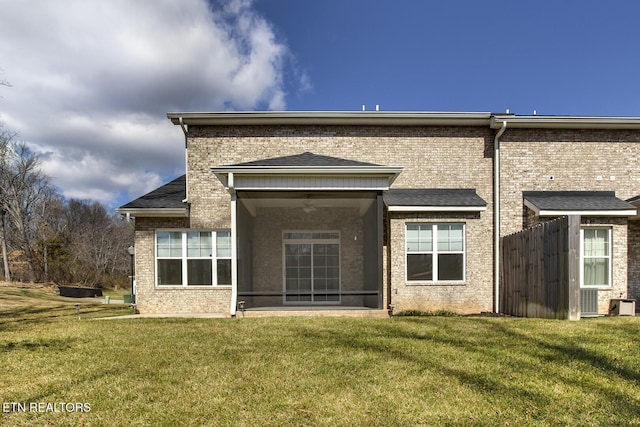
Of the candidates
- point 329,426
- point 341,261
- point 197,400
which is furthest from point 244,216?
point 329,426

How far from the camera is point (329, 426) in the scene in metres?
3.33

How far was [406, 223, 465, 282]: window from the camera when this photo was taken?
11242 millimetres

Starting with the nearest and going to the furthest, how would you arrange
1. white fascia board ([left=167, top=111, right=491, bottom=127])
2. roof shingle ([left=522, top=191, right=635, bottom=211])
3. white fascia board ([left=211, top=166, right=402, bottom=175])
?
white fascia board ([left=211, top=166, right=402, bottom=175]) < roof shingle ([left=522, top=191, right=635, bottom=211]) < white fascia board ([left=167, top=111, right=491, bottom=127])

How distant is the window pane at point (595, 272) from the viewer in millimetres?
10992

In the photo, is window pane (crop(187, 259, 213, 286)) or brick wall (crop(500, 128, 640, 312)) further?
window pane (crop(187, 259, 213, 286))

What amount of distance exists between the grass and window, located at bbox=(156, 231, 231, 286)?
15.0 ft

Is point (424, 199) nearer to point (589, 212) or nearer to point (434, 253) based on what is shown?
point (434, 253)

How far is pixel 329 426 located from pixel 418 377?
160 cm

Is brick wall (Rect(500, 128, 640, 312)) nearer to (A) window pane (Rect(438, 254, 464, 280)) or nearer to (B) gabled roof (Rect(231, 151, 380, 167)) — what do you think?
(A) window pane (Rect(438, 254, 464, 280))

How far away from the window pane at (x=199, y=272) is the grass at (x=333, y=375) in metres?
4.56

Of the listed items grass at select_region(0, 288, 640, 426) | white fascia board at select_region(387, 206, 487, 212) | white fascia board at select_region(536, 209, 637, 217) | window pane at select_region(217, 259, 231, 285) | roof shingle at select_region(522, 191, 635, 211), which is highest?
roof shingle at select_region(522, 191, 635, 211)

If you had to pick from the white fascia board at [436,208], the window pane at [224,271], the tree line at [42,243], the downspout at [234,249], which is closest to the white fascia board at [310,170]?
the downspout at [234,249]

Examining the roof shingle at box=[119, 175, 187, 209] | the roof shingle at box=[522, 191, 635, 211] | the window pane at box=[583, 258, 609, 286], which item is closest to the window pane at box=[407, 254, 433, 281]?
the roof shingle at box=[522, 191, 635, 211]

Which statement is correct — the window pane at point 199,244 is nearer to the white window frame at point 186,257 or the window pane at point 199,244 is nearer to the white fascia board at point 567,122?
the white window frame at point 186,257
